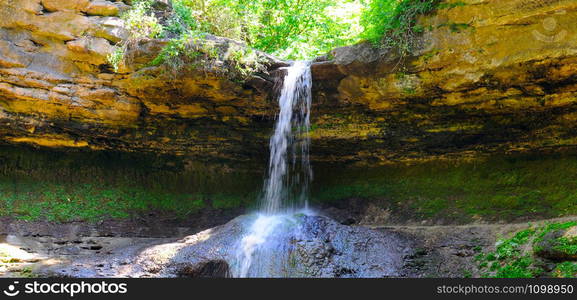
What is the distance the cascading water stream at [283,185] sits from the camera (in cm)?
687

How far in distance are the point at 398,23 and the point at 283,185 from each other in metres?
5.28

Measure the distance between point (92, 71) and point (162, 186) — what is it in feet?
11.7

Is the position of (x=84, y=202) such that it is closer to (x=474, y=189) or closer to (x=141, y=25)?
(x=141, y=25)

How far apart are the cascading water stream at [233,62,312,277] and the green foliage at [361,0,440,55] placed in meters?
1.61

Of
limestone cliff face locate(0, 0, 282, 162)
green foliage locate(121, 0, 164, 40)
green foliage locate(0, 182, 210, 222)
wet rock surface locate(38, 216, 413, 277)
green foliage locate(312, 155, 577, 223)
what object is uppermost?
green foliage locate(121, 0, 164, 40)

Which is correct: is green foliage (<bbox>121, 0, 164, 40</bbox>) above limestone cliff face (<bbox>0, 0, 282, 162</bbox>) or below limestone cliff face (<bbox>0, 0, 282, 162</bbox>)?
above

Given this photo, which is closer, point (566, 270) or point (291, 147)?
point (566, 270)

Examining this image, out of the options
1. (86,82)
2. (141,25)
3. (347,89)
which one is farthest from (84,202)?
(347,89)

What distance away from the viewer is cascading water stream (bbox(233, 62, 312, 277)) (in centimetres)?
687

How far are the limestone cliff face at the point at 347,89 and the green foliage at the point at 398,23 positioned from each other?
0.19m

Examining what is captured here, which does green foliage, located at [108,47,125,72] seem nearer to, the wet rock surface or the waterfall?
the waterfall

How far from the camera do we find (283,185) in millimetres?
11656

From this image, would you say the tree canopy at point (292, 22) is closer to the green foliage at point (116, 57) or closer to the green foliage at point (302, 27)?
the green foliage at point (302, 27)

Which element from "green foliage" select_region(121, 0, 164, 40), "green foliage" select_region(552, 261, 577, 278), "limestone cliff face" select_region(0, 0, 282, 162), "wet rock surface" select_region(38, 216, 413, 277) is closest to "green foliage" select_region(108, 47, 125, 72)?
"limestone cliff face" select_region(0, 0, 282, 162)
